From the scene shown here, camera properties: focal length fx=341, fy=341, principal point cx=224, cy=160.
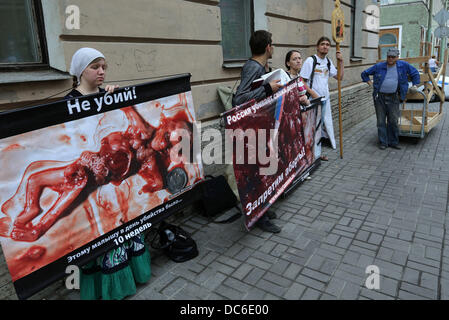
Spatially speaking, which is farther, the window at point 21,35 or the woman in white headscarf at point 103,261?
the window at point 21,35

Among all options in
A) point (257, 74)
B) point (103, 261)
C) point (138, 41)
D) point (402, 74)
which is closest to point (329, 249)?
point (257, 74)

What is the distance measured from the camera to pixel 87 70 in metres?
2.57

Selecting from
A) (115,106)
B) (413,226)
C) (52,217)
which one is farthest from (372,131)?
(52,217)

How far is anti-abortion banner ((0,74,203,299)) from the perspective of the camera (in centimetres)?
211

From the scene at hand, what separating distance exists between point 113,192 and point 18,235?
0.70 m

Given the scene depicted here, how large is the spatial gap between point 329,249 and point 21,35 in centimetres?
→ 356

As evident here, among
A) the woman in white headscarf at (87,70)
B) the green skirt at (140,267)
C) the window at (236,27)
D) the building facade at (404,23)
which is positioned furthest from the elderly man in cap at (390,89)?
the building facade at (404,23)

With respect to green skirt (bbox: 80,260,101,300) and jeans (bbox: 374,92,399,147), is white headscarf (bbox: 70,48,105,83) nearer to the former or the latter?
green skirt (bbox: 80,260,101,300)

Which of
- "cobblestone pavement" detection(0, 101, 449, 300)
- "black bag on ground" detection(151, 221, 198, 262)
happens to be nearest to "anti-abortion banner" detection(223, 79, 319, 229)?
"cobblestone pavement" detection(0, 101, 449, 300)

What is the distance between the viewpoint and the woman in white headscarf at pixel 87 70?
255cm

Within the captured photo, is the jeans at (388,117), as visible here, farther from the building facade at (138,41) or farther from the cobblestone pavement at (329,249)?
the building facade at (138,41)

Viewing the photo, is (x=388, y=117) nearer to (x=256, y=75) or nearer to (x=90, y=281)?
(x=256, y=75)

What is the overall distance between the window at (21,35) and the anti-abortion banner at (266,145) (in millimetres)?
1895

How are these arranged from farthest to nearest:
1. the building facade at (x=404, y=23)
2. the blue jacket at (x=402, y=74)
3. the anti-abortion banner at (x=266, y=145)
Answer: the building facade at (x=404, y=23), the blue jacket at (x=402, y=74), the anti-abortion banner at (x=266, y=145)
